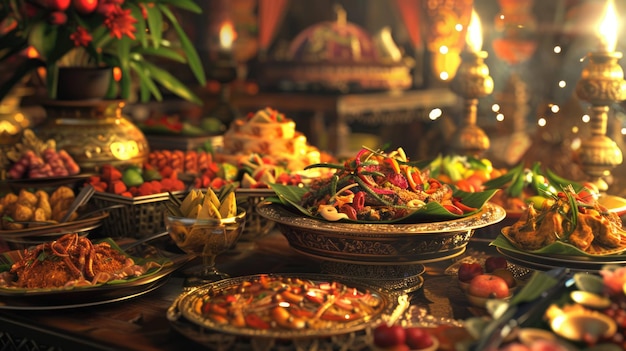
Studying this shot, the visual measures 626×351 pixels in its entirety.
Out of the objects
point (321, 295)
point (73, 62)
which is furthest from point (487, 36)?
point (321, 295)

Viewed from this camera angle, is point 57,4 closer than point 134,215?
No

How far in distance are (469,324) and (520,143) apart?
3400 millimetres

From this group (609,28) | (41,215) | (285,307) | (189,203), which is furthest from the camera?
(609,28)

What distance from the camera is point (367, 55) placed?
6473 millimetres

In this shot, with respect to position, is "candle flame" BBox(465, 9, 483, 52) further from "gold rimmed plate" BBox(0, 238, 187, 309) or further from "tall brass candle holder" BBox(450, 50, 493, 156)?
"gold rimmed plate" BBox(0, 238, 187, 309)

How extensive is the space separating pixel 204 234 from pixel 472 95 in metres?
1.27

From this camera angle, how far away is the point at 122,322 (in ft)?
4.83

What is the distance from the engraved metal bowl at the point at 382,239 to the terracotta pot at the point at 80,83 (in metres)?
0.92

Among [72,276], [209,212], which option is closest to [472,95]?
[209,212]

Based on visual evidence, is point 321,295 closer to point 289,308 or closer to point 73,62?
point 289,308

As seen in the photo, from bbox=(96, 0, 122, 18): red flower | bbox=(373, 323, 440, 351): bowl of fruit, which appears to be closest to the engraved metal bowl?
bbox=(373, 323, 440, 351): bowl of fruit

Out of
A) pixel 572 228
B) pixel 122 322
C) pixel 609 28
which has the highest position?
pixel 609 28

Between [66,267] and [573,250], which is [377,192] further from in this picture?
[66,267]

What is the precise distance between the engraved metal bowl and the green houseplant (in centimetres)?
90
